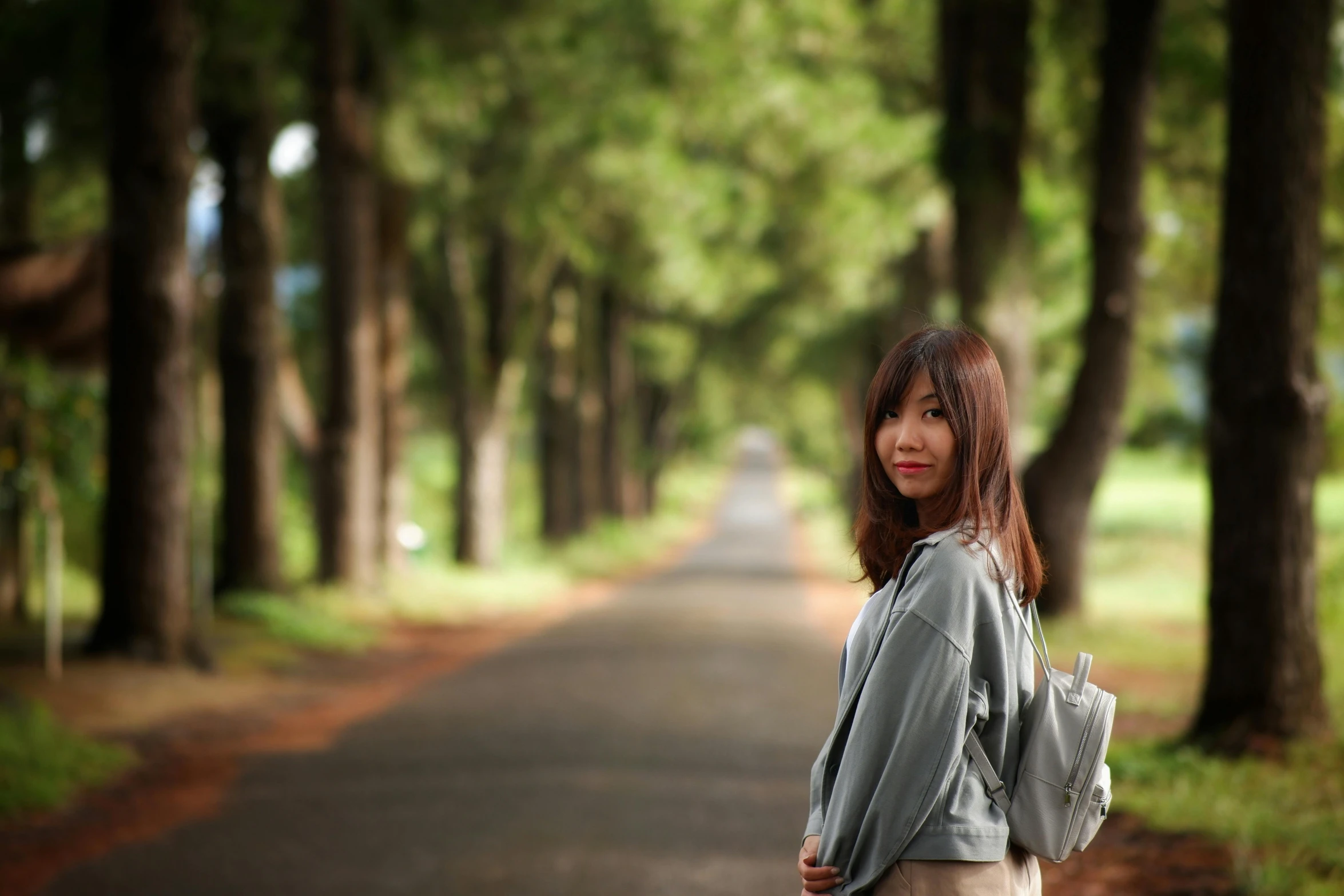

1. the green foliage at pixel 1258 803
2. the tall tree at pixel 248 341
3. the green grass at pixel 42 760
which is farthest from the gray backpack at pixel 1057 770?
the tall tree at pixel 248 341

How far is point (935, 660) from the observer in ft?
8.25

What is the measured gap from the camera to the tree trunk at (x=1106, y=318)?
13.1 meters

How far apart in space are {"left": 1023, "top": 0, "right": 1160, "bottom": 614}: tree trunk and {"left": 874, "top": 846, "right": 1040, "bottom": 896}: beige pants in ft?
33.1

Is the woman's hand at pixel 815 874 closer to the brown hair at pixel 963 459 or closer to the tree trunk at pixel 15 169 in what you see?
the brown hair at pixel 963 459

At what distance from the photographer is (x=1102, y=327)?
47.4 ft

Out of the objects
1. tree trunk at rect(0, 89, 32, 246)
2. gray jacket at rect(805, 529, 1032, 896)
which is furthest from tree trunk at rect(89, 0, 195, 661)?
gray jacket at rect(805, 529, 1032, 896)

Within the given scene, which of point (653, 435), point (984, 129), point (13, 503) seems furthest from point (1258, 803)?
point (653, 435)

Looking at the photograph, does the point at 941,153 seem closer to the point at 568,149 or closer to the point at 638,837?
the point at 568,149

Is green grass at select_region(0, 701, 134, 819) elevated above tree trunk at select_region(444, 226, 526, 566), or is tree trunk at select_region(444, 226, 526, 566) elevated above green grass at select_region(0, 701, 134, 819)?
tree trunk at select_region(444, 226, 526, 566)

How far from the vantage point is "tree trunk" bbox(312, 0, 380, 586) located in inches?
682

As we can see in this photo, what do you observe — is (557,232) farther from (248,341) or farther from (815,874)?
(815,874)

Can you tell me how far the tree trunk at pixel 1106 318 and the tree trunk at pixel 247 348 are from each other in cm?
898

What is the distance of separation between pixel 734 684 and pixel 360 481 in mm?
7219

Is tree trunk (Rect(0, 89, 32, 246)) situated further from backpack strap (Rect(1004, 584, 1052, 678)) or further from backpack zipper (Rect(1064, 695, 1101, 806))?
backpack zipper (Rect(1064, 695, 1101, 806))
